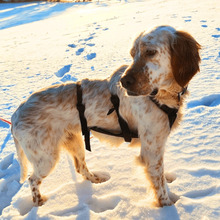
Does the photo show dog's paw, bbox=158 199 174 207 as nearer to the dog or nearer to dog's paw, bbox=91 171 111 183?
the dog

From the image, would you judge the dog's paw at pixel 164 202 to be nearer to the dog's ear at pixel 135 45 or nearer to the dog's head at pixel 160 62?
the dog's head at pixel 160 62

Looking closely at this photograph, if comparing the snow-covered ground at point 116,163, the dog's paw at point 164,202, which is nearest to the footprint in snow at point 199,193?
the snow-covered ground at point 116,163

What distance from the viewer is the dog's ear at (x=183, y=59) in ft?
6.70

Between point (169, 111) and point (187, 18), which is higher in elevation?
point (169, 111)

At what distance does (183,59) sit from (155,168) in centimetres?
111

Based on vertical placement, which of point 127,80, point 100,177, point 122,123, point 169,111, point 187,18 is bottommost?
point 100,177

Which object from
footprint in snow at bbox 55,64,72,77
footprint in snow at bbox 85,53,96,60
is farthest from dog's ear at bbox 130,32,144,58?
footprint in snow at bbox 85,53,96,60

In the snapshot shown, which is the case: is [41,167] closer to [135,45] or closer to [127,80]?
[127,80]

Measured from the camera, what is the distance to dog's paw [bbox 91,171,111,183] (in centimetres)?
300

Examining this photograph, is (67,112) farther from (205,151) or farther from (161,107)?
(205,151)

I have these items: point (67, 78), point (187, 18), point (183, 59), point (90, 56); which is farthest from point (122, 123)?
point (187, 18)

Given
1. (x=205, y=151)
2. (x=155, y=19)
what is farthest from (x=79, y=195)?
(x=155, y=19)

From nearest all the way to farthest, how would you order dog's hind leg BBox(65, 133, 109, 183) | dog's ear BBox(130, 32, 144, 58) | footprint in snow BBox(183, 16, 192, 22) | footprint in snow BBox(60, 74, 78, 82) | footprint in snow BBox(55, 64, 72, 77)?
dog's ear BBox(130, 32, 144, 58) → dog's hind leg BBox(65, 133, 109, 183) → footprint in snow BBox(60, 74, 78, 82) → footprint in snow BBox(55, 64, 72, 77) → footprint in snow BBox(183, 16, 192, 22)

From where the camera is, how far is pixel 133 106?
2291 millimetres
